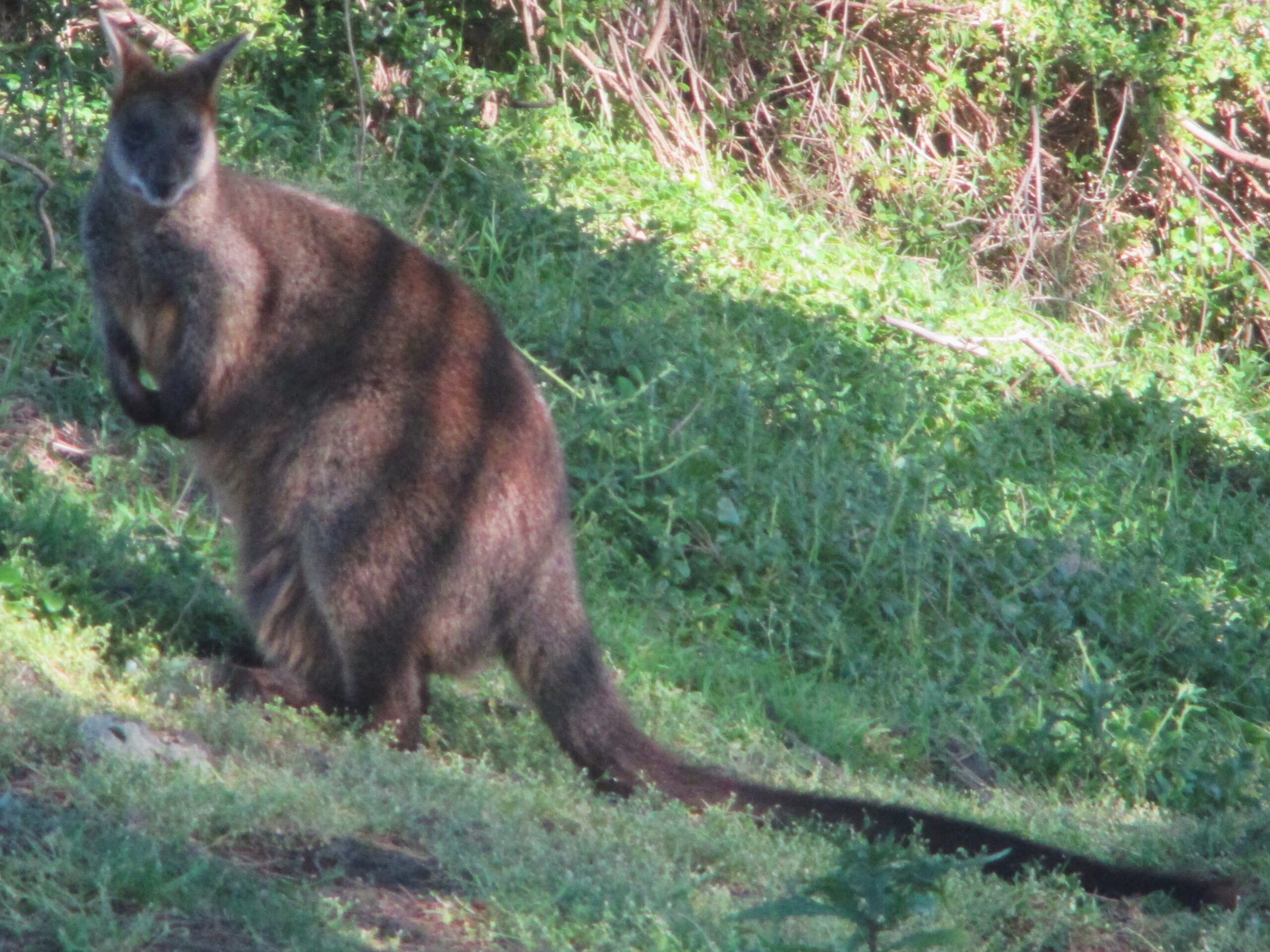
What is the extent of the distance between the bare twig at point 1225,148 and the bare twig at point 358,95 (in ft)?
16.9

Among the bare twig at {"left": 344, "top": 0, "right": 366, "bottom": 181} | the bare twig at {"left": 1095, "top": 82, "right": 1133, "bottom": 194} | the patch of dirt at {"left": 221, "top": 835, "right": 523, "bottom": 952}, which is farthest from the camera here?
the bare twig at {"left": 1095, "top": 82, "right": 1133, "bottom": 194}

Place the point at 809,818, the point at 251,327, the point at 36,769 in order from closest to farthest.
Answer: the point at 36,769
the point at 809,818
the point at 251,327

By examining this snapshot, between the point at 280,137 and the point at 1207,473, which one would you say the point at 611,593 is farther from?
the point at 1207,473

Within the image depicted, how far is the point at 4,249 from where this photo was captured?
634 cm

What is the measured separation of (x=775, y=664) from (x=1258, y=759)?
5.24 feet

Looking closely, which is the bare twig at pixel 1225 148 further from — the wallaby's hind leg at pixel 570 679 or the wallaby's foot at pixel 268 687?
the wallaby's foot at pixel 268 687

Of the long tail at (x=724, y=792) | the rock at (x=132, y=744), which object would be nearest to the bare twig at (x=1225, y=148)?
the long tail at (x=724, y=792)

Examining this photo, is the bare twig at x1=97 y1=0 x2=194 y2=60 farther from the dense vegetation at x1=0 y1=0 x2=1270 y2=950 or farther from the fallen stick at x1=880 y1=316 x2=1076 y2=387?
the fallen stick at x1=880 y1=316 x2=1076 y2=387

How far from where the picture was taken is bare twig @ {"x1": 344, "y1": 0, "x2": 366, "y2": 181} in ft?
24.6

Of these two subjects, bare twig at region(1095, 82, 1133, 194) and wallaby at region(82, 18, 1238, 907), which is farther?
bare twig at region(1095, 82, 1133, 194)

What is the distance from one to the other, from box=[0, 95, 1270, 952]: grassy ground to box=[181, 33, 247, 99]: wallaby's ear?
140 cm

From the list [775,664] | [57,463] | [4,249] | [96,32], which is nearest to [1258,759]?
[775,664]

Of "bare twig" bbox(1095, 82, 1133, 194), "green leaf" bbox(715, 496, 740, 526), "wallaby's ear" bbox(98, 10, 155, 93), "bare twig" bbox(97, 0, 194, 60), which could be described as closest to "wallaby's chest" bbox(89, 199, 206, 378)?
"wallaby's ear" bbox(98, 10, 155, 93)

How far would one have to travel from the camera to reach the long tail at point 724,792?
3545mm
